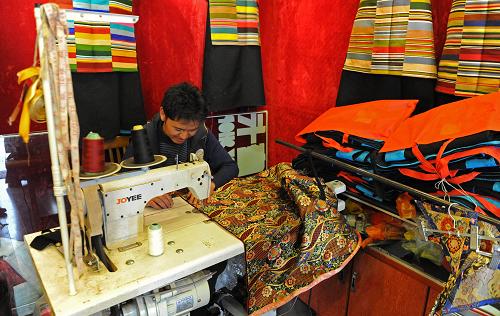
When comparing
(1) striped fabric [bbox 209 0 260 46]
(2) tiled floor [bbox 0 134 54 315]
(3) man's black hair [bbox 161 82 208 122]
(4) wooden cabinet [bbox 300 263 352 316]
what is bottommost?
(4) wooden cabinet [bbox 300 263 352 316]

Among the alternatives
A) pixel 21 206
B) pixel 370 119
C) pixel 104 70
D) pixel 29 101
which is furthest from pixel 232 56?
pixel 29 101

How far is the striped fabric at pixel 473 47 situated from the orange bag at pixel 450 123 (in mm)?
166

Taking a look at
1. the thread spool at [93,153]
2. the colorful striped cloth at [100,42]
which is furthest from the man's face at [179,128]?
the colorful striped cloth at [100,42]

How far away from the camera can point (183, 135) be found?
5.39ft

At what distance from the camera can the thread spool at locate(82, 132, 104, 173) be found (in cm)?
95

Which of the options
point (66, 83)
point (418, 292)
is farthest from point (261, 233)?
point (66, 83)

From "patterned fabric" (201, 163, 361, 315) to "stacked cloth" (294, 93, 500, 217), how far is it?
0.23 meters

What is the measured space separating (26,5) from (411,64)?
2.11 metres

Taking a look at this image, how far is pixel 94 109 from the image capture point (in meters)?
2.20

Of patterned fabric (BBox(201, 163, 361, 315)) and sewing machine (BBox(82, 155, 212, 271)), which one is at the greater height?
sewing machine (BBox(82, 155, 212, 271))

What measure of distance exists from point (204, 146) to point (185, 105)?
0.42 m

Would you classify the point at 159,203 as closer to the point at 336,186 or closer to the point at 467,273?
the point at 336,186

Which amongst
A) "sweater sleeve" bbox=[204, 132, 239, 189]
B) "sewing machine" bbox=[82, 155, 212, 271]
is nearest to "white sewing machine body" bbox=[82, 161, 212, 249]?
"sewing machine" bbox=[82, 155, 212, 271]

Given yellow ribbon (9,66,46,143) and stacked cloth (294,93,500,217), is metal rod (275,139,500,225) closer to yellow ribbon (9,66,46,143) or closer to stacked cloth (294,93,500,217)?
stacked cloth (294,93,500,217)
